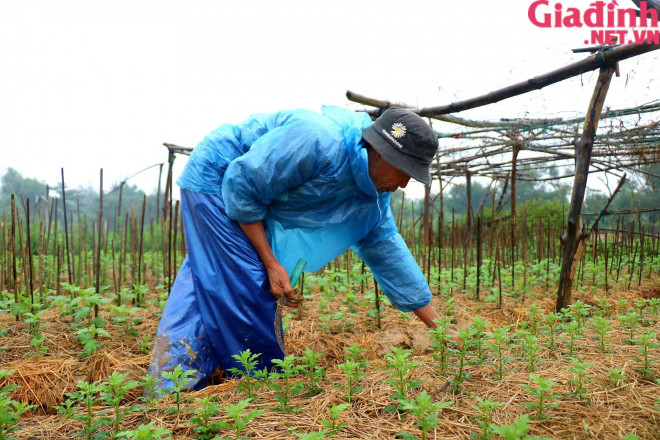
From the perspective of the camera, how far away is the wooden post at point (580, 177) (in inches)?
112

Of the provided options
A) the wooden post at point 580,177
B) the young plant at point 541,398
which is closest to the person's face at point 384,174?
the young plant at point 541,398

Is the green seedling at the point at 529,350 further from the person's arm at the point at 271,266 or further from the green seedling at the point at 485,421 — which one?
the person's arm at the point at 271,266

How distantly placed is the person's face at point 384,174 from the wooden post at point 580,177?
158 centimetres

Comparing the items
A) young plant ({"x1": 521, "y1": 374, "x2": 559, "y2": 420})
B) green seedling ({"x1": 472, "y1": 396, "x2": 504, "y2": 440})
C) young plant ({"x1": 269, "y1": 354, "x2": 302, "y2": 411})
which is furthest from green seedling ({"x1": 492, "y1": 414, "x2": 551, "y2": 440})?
young plant ({"x1": 269, "y1": 354, "x2": 302, "y2": 411})

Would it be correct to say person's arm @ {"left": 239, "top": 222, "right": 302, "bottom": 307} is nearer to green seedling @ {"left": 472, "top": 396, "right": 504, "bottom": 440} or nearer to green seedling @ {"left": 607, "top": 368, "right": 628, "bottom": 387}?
green seedling @ {"left": 472, "top": 396, "right": 504, "bottom": 440}

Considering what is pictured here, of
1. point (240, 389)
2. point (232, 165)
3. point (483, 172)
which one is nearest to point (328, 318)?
point (240, 389)

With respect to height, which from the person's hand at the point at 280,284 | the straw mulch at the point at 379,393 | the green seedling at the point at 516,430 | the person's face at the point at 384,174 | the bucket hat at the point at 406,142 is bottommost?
the straw mulch at the point at 379,393

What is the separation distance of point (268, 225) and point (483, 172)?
595 centimetres

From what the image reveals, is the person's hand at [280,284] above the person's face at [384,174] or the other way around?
the other way around

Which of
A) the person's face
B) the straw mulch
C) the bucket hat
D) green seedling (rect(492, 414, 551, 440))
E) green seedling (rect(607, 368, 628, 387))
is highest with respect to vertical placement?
the bucket hat

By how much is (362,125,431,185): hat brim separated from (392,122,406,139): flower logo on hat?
0.04 meters

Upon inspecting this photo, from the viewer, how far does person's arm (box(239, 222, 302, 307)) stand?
2.05 meters

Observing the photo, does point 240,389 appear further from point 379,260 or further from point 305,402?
point 379,260

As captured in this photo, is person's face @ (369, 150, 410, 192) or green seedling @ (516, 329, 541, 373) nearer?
green seedling @ (516, 329, 541, 373)
